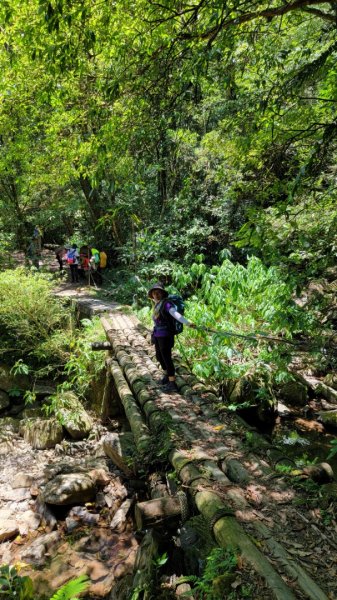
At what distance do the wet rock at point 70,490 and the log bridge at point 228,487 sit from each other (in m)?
0.69

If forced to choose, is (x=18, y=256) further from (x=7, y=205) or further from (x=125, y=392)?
(x=125, y=392)

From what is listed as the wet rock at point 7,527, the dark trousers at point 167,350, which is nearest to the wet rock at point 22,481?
the wet rock at point 7,527

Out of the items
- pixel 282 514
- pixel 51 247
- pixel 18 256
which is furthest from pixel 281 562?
pixel 51 247

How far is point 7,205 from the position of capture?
15.2 meters

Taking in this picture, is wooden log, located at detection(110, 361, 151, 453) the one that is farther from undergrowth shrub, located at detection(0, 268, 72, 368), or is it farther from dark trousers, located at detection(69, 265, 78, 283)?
dark trousers, located at detection(69, 265, 78, 283)

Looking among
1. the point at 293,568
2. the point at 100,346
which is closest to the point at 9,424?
the point at 100,346

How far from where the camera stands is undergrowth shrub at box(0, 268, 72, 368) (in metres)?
8.75

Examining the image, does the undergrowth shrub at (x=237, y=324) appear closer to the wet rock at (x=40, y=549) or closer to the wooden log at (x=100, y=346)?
the wooden log at (x=100, y=346)

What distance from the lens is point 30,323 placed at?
916 centimetres

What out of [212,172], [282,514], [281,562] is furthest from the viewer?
[212,172]

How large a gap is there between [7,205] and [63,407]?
10.7 m

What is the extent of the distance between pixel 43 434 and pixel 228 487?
5030 mm

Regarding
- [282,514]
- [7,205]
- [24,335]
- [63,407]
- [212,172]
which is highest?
[212,172]

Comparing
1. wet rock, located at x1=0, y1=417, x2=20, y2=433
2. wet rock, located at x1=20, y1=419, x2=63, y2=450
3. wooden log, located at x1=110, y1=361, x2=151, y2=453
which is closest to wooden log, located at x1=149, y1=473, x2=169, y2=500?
wooden log, located at x1=110, y1=361, x2=151, y2=453
